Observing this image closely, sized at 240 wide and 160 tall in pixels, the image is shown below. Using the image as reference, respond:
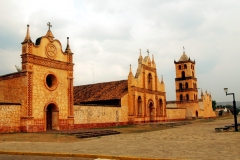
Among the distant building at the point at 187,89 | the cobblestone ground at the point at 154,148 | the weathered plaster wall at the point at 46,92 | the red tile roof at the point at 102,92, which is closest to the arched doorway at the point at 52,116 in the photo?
the weathered plaster wall at the point at 46,92

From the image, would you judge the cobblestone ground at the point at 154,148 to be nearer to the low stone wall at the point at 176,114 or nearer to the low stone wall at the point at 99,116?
the low stone wall at the point at 99,116

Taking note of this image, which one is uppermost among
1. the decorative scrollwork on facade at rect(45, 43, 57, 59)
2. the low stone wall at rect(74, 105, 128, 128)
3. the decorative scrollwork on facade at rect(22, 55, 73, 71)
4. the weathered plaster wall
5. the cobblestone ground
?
the decorative scrollwork on facade at rect(45, 43, 57, 59)

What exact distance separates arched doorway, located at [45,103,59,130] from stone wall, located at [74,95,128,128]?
287 cm

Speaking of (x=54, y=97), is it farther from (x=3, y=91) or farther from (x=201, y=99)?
(x=201, y=99)

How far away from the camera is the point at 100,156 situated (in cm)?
946

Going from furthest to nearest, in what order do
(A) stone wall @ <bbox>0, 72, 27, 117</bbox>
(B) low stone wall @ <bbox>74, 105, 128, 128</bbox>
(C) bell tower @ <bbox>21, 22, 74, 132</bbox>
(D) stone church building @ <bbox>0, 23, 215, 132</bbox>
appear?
(B) low stone wall @ <bbox>74, 105, 128, 128</bbox>
(C) bell tower @ <bbox>21, 22, 74, 132</bbox>
(A) stone wall @ <bbox>0, 72, 27, 117</bbox>
(D) stone church building @ <bbox>0, 23, 215, 132</bbox>

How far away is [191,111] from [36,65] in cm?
4434

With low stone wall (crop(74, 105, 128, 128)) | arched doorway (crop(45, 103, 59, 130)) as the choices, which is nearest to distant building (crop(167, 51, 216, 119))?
low stone wall (crop(74, 105, 128, 128))

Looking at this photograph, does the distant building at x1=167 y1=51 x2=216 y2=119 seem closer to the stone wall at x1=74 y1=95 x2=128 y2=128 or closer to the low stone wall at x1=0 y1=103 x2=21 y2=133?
→ the stone wall at x1=74 y1=95 x2=128 y2=128

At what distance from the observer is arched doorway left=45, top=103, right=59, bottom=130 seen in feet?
82.6

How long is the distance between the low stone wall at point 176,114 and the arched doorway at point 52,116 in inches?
1137

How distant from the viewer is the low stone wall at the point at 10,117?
2106cm

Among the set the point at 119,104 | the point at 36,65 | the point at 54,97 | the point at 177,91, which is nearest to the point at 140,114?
the point at 119,104

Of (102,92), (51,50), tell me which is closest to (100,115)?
(102,92)
